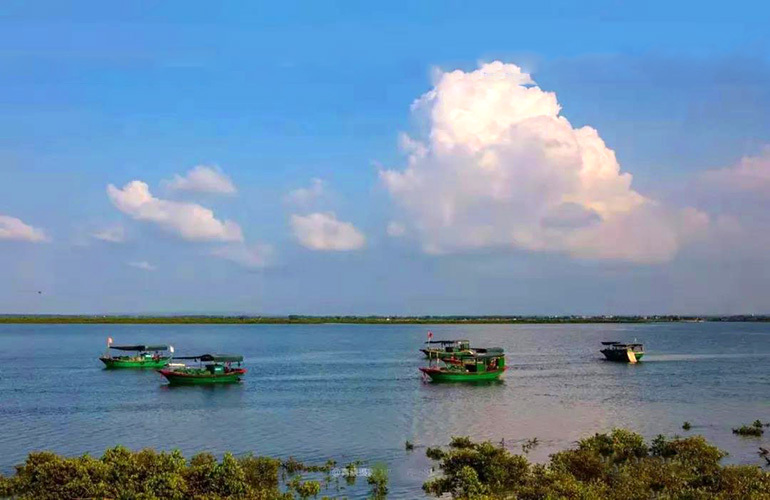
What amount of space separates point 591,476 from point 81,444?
95.4ft

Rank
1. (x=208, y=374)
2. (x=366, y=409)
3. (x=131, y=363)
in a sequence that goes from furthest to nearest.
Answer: (x=131, y=363) → (x=208, y=374) → (x=366, y=409)

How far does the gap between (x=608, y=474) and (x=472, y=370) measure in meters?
44.0

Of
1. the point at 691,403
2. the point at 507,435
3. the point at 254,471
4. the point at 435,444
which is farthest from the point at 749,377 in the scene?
the point at 254,471

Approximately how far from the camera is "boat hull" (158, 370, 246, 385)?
6744 centimetres

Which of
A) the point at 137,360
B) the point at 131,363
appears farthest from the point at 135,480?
the point at 137,360

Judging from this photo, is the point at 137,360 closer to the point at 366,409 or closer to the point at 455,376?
the point at 455,376

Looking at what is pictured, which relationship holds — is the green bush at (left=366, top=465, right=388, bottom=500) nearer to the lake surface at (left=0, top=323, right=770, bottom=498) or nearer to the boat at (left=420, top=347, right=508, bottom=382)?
the lake surface at (left=0, top=323, right=770, bottom=498)

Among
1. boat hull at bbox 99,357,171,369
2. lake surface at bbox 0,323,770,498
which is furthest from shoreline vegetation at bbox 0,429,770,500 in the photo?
boat hull at bbox 99,357,171,369

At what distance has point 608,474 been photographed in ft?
91.3

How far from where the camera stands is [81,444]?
1555 inches

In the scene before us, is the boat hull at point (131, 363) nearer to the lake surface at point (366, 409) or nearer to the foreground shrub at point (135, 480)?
the lake surface at point (366, 409)

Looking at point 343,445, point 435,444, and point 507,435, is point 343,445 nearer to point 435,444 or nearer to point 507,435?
point 435,444

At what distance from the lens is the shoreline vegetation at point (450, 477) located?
74.0 feet

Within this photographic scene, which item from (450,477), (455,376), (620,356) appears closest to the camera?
(450,477)
